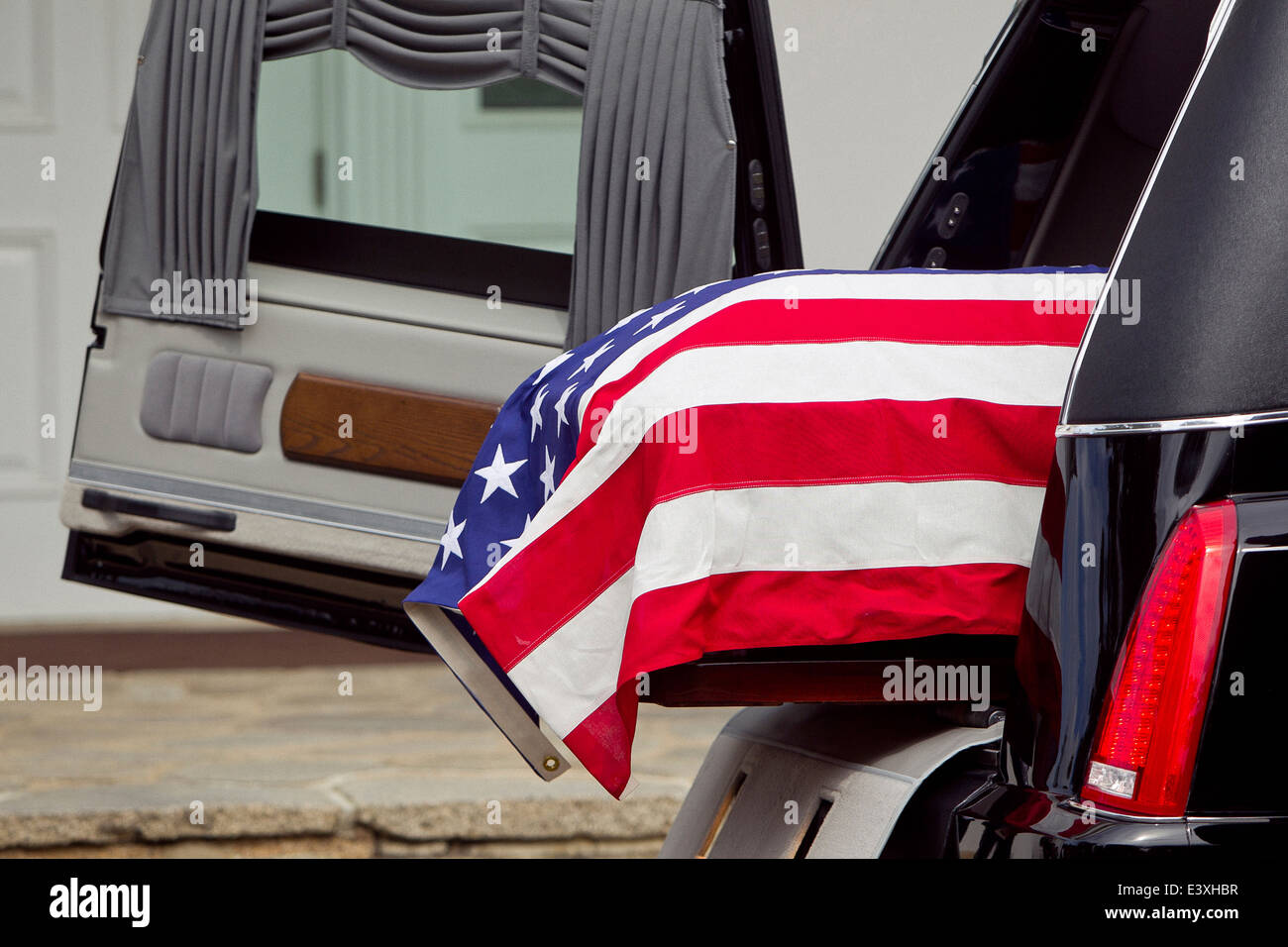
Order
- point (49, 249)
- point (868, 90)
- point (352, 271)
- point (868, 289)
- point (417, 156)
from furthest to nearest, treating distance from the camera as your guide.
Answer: point (49, 249) → point (868, 90) → point (417, 156) → point (352, 271) → point (868, 289)

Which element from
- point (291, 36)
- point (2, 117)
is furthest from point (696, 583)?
point (2, 117)

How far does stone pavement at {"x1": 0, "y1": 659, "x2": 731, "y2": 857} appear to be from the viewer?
3.72 meters

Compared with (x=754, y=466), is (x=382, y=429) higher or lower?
lower

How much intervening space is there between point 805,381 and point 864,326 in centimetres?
11

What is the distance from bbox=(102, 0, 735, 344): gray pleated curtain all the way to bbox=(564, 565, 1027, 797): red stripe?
1057mm

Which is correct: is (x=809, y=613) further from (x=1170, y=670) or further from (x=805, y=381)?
(x=1170, y=670)

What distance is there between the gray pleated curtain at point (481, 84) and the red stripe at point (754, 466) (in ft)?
3.28

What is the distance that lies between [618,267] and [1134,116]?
0.88 meters

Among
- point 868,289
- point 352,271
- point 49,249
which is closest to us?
point 868,289

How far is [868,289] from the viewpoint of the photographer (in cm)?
149

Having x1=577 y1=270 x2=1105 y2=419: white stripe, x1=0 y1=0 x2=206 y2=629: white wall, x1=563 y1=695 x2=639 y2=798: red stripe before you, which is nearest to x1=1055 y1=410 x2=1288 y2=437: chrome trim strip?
x1=577 y1=270 x2=1105 y2=419: white stripe

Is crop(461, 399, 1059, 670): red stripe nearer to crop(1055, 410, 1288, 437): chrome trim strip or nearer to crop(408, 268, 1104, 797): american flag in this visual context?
crop(408, 268, 1104, 797): american flag

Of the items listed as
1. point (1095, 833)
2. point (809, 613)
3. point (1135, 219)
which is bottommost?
point (1095, 833)

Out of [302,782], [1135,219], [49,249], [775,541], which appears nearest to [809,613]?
[775,541]
